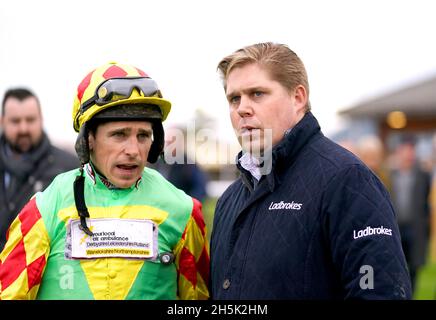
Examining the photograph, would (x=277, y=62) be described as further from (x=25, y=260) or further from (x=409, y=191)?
(x=409, y=191)

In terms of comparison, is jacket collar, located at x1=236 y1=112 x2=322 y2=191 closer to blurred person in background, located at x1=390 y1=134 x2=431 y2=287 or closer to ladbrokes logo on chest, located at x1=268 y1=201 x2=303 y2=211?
ladbrokes logo on chest, located at x1=268 y1=201 x2=303 y2=211

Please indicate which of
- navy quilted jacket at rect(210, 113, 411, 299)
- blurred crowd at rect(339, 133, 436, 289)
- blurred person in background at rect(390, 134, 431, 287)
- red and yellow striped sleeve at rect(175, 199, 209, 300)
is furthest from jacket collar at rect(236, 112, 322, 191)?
blurred person in background at rect(390, 134, 431, 287)

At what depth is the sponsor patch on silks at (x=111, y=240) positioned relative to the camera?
3.33 meters

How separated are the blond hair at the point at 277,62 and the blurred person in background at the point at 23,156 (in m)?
2.89

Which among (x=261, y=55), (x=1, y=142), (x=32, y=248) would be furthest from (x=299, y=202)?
(x=1, y=142)

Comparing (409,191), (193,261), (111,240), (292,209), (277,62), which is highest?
(277,62)

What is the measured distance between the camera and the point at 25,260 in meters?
3.28

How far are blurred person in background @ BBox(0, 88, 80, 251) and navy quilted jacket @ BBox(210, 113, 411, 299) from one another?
112 inches

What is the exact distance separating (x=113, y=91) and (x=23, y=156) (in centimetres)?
276

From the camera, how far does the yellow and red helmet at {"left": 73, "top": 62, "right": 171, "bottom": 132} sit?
339cm

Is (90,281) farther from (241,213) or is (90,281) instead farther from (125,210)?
(241,213)

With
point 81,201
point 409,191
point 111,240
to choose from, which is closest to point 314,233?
point 111,240

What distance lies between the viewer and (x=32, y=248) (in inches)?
130
